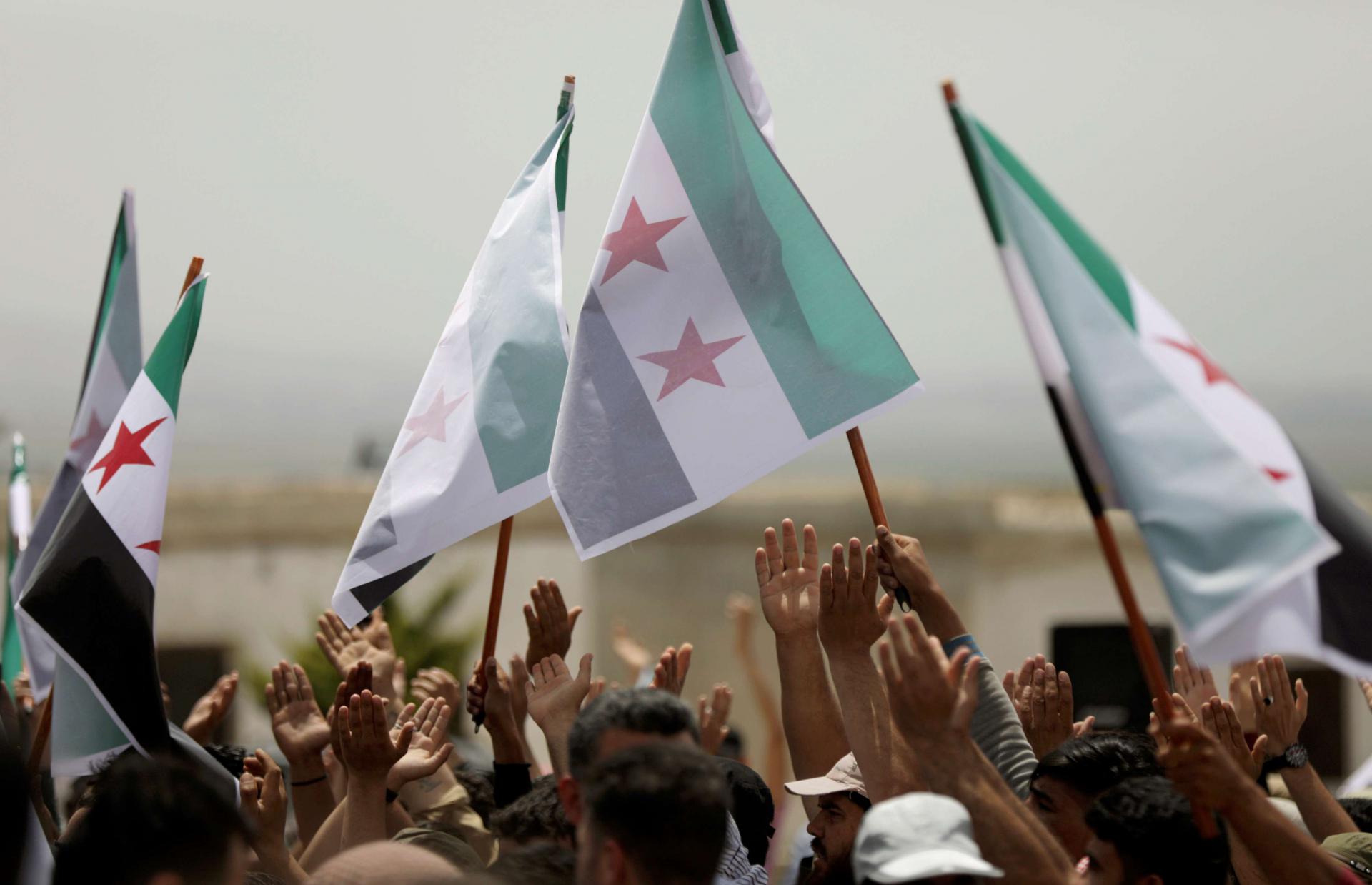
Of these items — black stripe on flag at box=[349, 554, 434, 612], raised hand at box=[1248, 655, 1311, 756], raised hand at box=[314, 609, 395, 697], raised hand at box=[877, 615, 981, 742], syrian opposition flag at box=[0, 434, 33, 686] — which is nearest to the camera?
raised hand at box=[877, 615, 981, 742]

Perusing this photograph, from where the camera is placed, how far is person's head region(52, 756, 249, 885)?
2801mm

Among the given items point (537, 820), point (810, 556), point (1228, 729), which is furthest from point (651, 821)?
point (1228, 729)

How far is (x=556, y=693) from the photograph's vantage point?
4297mm

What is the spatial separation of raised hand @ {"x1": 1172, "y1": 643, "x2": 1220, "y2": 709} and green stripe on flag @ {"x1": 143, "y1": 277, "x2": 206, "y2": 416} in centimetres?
331

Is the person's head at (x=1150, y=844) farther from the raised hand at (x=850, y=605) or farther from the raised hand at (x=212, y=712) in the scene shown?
the raised hand at (x=212, y=712)

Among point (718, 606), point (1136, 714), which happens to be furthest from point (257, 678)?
point (1136, 714)

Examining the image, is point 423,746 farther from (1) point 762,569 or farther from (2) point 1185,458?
(2) point 1185,458

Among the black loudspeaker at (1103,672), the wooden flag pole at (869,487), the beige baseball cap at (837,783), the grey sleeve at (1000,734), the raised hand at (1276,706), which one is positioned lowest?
the black loudspeaker at (1103,672)

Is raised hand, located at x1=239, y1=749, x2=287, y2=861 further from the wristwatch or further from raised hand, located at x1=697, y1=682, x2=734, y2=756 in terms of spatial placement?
the wristwatch

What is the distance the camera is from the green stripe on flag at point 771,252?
14.0 ft

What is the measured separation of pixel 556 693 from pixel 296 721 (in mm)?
1035

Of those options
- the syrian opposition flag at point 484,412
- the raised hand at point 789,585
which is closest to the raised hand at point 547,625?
the syrian opposition flag at point 484,412

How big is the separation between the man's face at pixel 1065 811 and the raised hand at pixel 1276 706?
99 centimetres

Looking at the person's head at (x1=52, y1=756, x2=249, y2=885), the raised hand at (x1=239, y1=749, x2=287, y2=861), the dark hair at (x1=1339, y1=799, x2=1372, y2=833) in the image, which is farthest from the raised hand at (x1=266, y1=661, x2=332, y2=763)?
the dark hair at (x1=1339, y1=799, x2=1372, y2=833)
